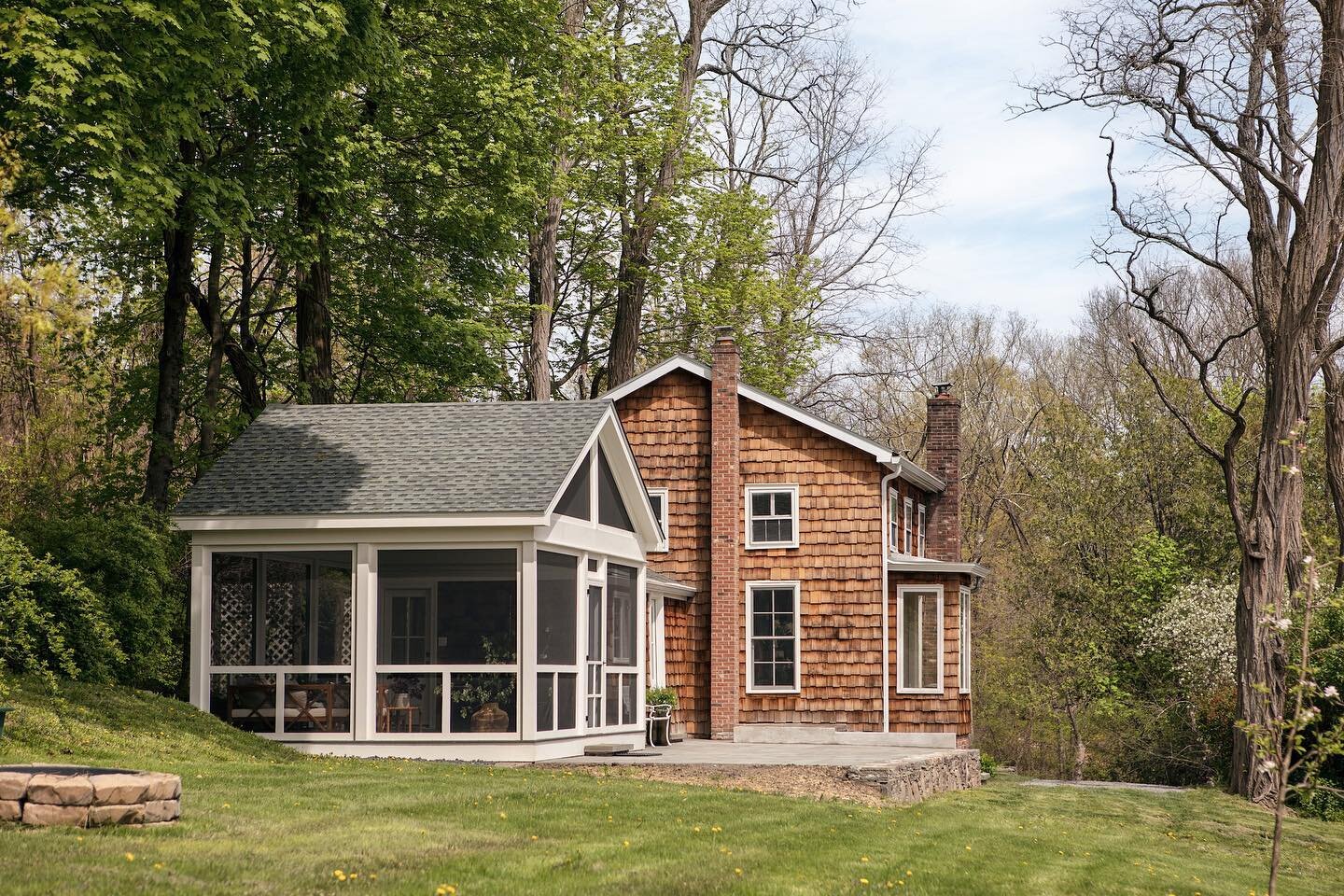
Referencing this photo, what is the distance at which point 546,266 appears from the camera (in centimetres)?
3241

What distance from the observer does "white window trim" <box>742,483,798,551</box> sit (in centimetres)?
2634

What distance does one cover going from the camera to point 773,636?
26.2m

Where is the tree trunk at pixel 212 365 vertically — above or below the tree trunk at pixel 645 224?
below

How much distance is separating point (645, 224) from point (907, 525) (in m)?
10.3

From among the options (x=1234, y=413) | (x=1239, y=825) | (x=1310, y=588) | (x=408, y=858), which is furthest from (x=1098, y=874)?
(x=1234, y=413)

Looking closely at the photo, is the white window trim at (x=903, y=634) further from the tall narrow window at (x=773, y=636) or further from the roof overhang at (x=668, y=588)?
the roof overhang at (x=668, y=588)

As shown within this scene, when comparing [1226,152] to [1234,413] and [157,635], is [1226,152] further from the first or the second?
[157,635]

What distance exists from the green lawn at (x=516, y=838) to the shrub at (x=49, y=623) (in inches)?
25.9

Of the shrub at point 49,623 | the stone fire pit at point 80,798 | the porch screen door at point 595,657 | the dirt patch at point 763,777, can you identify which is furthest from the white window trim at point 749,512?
the stone fire pit at point 80,798

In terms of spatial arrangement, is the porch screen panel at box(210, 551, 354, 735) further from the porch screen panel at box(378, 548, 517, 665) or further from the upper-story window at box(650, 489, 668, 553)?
the upper-story window at box(650, 489, 668, 553)

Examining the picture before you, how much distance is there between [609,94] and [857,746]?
15592mm

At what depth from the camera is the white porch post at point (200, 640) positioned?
1850 cm

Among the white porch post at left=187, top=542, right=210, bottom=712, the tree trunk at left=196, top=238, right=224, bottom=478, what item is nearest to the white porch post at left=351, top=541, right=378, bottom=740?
the white porch post at left=187, top=542, right=210, bottom=712

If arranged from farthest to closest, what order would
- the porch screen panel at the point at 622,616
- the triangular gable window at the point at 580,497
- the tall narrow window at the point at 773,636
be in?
the tall narrow window at the point at 773,636
the porch screen panel at the point at 622,616
the triangular gable window at the point at 580,497
